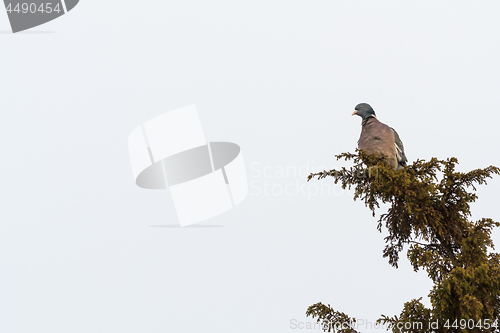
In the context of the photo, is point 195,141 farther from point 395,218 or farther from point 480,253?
point 480,253

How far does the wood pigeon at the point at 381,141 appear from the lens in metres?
9.77

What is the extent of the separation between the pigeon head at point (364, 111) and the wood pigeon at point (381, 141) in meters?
0.12

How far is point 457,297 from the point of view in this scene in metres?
7.43

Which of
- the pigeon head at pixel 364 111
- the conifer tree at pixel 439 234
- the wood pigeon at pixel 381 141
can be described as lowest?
the conifer tree at pixel 439 234

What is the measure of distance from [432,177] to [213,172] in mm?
9835

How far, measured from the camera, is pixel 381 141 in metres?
9.80

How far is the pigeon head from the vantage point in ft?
35.4

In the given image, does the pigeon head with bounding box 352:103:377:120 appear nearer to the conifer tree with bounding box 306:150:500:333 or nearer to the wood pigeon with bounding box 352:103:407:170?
the wood pigeon with bounding box 352:103:407:170

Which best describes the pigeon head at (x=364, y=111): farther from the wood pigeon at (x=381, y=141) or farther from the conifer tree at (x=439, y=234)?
the conifer tree at (x=439, y=234)

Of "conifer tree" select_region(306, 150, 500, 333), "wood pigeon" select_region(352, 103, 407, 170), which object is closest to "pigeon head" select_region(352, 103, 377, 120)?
"wood pigeon" select_region(352, 103, 407, 170)

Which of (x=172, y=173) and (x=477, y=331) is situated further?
(x=172, y=173)

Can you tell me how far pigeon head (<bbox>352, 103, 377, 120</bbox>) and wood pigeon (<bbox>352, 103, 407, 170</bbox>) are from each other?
12cm

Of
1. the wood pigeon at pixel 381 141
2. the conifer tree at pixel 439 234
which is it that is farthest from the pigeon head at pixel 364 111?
the conifer tree at pixel 439 234

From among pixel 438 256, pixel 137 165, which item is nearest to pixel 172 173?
pixel 137 165
